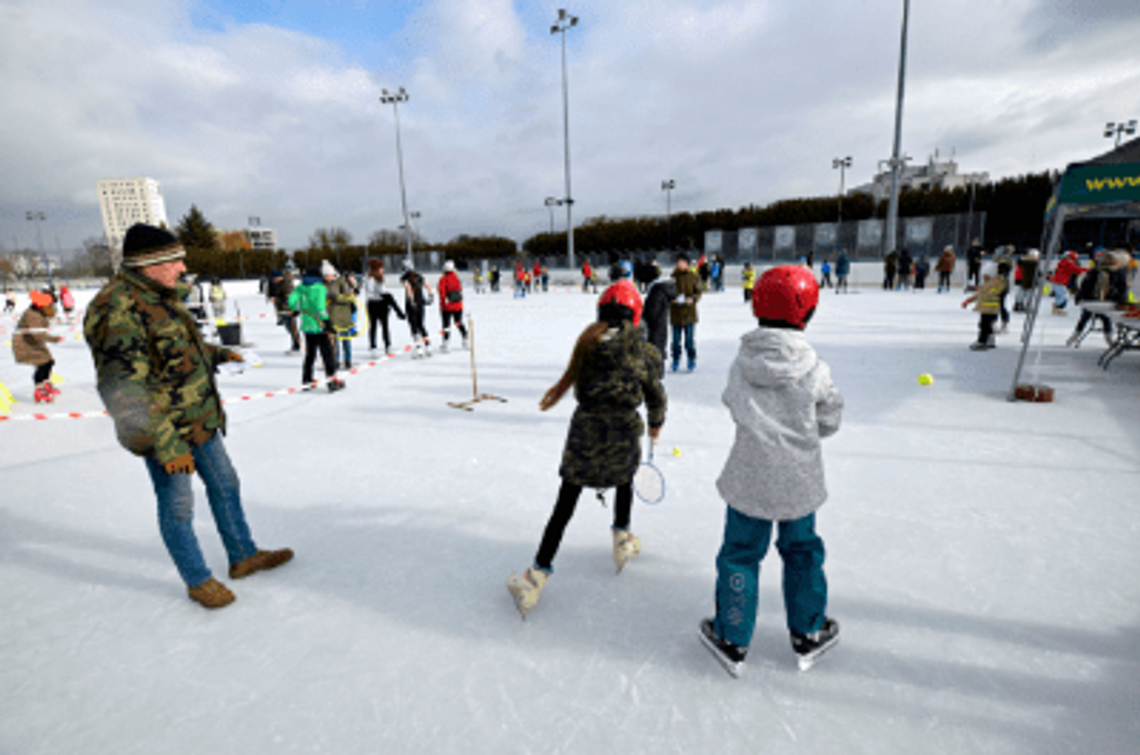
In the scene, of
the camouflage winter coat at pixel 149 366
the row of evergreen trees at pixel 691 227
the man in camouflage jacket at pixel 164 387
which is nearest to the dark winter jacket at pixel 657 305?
the man in camouflage jacket at pixel 164 387

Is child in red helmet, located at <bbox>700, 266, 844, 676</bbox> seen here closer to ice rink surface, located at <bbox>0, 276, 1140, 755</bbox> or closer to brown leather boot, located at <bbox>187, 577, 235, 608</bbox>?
ice rink surface, located at <bbox>0, 276, 1140, 755</bbox>

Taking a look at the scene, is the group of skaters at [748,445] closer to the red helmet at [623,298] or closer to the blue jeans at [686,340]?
the red helmet at [623,298]

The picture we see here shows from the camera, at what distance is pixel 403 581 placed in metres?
2.79

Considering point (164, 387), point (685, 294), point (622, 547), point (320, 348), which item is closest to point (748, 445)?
point (622, 547)

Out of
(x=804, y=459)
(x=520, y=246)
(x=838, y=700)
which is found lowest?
(x=838, y=700)

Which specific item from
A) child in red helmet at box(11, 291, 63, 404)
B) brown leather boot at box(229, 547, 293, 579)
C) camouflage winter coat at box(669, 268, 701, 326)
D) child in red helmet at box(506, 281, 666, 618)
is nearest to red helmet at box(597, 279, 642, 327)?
child in red helmet at box(506, 281, 666, 618)

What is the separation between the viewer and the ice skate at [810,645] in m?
2.08

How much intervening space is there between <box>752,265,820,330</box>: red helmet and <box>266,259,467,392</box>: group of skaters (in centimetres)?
601

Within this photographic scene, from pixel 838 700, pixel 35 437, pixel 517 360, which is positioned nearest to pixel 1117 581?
pixel 838 700

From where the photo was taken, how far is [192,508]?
2.44 metres

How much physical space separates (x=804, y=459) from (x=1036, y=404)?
18.2 ft

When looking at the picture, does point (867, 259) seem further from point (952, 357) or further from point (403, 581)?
point (403, 581)

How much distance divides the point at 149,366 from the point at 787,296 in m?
2.57

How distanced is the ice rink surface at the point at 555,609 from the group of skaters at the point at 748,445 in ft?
0.80
